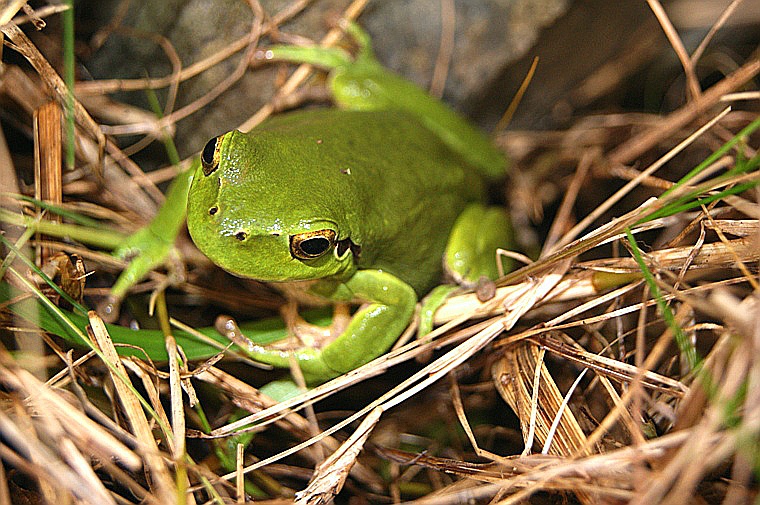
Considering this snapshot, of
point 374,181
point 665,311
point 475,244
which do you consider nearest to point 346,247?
point 374,181

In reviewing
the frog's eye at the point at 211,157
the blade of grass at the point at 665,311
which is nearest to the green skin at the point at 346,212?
the frog's eye at the point at 211,157

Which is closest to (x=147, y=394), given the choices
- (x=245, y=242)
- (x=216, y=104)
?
(x=245, y=242)

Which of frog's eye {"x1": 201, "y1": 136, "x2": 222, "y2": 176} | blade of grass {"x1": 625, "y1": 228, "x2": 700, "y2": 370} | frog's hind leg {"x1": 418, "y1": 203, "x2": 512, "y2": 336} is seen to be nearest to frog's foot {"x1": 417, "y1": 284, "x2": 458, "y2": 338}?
frog's hind leg {"x1": 418, "y1": 203, "x2": 512, "y2": 336}

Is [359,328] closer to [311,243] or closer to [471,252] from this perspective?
[311,243]

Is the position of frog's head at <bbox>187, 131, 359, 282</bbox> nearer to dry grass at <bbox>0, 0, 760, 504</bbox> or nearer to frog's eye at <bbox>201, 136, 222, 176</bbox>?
frog's eye at <bbox>201, 136, 222, 176</bbox>

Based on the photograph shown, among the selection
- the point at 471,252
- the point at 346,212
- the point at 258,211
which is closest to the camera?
the point at 258,211

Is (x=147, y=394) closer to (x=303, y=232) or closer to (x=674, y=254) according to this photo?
(x=303, y=232)

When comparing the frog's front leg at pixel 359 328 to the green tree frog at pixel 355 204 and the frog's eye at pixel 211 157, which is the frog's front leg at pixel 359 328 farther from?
the frog's eye at pixel 211 157
